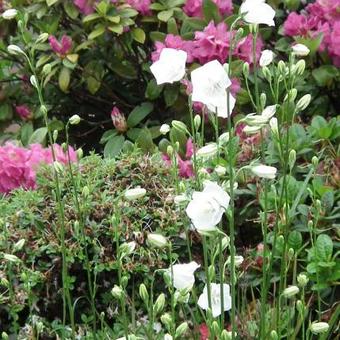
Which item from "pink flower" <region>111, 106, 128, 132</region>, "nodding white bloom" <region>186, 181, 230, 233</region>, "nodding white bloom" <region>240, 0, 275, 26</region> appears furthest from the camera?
"pink flower" <region>111, 106, 128, 132</region>

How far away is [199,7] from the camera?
390 centimetres

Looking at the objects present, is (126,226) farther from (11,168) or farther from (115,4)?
(115,4)

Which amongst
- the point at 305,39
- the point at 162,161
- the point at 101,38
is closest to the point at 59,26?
the point at 101,38

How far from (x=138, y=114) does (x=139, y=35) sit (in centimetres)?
33

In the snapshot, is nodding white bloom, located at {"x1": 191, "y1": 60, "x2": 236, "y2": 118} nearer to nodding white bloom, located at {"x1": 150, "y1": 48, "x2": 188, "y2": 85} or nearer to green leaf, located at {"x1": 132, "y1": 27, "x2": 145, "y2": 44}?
nodding white bloom, located at {"x1": 150, "y1": 48, "x2": 188, "y2": 85}

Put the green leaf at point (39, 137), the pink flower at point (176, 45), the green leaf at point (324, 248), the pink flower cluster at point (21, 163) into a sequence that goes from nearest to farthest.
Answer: the green leaf at point (324, 248)
the pink flower cluster at point (21, 163)
the green leaf at point (39, 137)
the pink flower at point (176, 45)

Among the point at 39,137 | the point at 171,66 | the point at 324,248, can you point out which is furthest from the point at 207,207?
the point at 39,137

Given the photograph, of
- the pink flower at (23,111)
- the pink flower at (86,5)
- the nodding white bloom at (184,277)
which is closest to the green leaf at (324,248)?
the nodding white bloom at (184,277)

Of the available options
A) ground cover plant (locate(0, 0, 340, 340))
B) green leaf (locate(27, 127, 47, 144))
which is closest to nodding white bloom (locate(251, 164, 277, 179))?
ground cover plant (locate(0, 0, 340, 340))

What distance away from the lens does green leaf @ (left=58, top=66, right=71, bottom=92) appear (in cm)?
386

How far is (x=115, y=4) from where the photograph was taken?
12.7 ft

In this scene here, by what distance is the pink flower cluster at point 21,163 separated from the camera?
3.09 meters

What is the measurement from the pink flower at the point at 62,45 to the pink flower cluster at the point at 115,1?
14 centimetres

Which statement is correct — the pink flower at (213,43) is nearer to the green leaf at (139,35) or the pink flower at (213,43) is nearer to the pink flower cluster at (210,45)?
the pink flower cluster at (210,45)
